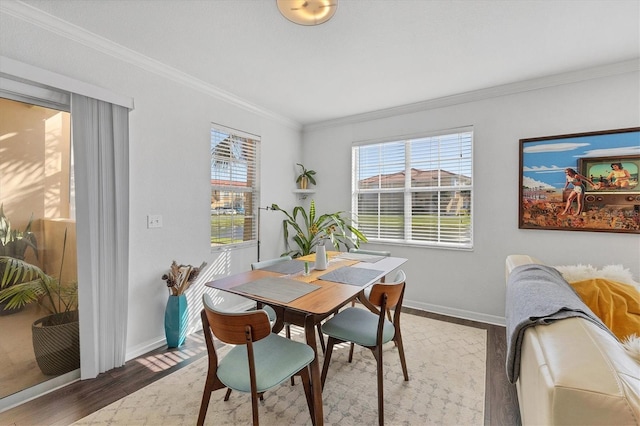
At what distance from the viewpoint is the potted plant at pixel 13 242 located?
5.82 ft

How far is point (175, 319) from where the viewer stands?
2.47 meters

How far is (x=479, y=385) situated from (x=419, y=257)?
163 centimetres

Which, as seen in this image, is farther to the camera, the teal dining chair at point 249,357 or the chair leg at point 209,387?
the chair leg at point 209,387

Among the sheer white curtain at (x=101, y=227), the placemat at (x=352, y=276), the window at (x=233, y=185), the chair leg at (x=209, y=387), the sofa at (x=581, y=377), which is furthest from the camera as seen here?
the window at (x=233, y=185)

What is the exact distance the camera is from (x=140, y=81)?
2396 mm

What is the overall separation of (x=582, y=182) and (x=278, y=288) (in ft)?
9.63

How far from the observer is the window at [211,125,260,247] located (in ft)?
10.3

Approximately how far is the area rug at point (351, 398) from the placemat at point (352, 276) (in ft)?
2.54

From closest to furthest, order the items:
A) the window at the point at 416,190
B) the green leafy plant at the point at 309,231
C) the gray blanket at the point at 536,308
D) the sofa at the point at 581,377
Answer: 1. the sofa at the point at 581,377
2. the gray blanket at the point at 536,308
3. the window at the point at 416,190
4. the green leafy plant at the point at 309,231

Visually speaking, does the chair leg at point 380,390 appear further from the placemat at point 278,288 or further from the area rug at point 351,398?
the placemat at point 278,288

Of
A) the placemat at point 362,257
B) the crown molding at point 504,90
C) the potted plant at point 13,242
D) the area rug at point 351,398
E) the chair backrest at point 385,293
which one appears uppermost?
the crown molding at point 504,90

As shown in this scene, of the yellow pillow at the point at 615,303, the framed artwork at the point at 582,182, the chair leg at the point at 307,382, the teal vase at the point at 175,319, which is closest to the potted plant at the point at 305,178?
the teal vase at the point at 175,319

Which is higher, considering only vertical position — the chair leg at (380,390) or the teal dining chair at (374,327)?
the teal dining chair at (374,327)

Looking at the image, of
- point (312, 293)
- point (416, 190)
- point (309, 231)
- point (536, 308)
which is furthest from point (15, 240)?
point (416, 190)
